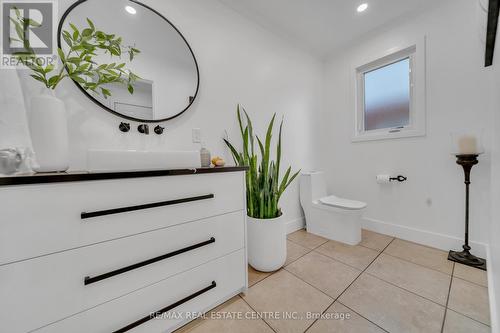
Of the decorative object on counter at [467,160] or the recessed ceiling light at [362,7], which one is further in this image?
the recessed ceiling light at [362,7]

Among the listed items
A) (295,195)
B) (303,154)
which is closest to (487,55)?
(303,154)

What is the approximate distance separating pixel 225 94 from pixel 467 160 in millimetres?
2104

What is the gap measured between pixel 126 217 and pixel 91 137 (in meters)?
0.66

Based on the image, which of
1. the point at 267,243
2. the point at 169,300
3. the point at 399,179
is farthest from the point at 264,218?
the point at 399,179

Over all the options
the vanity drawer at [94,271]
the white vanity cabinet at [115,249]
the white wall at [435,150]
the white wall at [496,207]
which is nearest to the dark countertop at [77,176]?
the white vanity cabinet at [115,249]

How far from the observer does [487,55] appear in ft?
4.24

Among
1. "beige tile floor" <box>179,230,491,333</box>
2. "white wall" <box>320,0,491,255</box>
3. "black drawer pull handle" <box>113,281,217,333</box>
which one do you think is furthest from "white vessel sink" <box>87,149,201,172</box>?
"white wall" <box>320,0,491,255</box>

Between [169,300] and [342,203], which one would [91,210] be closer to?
[169,300]

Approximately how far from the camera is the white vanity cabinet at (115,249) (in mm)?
627

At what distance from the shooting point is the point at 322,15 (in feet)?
6.08

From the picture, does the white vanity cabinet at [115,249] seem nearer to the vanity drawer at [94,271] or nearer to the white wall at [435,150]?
the vanity drawer at [94,271]

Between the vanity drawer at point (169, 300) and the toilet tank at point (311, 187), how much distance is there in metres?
1.29

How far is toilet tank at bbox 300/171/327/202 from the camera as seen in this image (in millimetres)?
2195

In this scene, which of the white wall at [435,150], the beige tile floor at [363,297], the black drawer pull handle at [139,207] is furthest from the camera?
the white wall at [435,150]
